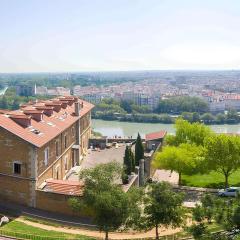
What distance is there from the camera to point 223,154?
3556cm

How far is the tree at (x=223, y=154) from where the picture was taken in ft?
117

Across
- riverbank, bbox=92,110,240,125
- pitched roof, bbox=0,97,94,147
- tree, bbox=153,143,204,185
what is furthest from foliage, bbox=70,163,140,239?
riverbank, bbox=92,110,240,125

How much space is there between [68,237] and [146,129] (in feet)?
280

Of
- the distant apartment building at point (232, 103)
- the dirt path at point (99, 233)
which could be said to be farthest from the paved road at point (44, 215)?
the distant apartment building at point (232, 103)

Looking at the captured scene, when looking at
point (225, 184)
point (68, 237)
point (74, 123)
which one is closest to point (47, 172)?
point (68, 237)

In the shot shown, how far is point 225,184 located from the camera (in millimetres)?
37438

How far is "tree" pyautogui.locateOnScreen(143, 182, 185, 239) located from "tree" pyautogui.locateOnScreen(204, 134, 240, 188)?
44.5ft

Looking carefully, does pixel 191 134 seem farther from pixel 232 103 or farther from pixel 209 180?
pixel 232 103

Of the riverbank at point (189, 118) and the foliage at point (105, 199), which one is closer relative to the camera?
the foliage at point (105, 199)

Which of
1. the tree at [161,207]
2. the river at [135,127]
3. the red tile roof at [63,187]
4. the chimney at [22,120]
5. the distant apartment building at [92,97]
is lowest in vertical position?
the river at [135,127]

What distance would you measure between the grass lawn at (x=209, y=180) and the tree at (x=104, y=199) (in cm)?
1751

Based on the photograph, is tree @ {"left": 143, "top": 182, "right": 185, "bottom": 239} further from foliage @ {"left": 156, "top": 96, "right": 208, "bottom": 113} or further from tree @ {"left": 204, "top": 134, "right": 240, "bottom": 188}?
foliage @ {"left": 156, "top": 96, "right": 208, "bottom": 113}

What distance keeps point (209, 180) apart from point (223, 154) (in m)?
5.42

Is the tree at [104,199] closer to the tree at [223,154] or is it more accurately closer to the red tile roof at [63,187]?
the red tile roof at [63,187]
